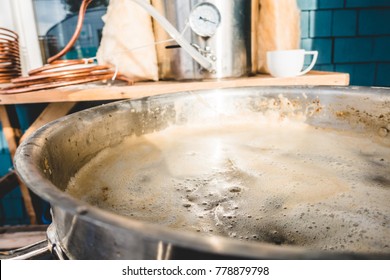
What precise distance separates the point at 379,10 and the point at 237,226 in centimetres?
248

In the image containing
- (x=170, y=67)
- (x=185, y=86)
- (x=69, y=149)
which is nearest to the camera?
(x=69, y=149)

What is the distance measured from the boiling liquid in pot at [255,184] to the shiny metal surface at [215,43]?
0.59 metres

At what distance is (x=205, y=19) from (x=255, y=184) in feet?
3.35

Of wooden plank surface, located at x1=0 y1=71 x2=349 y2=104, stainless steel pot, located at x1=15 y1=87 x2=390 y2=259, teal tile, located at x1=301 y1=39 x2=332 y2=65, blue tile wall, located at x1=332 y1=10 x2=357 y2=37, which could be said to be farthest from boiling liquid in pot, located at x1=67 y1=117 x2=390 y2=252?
blue tile wall, located at x1=332 y1=10 x2=357 y2=37

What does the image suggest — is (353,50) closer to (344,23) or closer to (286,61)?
(344,23)

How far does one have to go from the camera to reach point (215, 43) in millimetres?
1538

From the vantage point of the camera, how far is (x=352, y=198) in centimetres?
65

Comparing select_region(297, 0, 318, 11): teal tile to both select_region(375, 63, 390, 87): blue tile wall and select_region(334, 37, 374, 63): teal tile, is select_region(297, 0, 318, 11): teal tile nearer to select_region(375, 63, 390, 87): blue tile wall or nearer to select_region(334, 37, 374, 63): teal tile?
select_region(334, 37, 374, 63): teal tile

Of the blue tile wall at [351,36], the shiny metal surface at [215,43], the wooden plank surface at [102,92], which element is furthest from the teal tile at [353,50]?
the wooden plank surface at [102,92]

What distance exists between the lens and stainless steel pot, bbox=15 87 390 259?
280 millimetres

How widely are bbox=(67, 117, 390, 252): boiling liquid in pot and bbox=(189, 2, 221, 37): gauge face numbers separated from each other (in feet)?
2.08

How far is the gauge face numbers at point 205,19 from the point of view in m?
1.45
